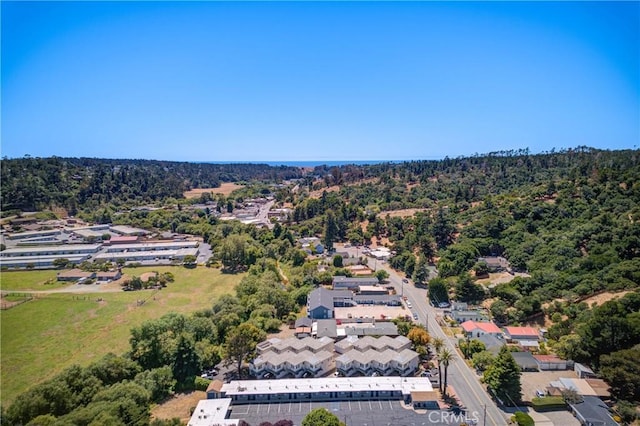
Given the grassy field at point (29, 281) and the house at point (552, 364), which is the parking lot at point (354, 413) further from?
the grassy field at point (29, 281)

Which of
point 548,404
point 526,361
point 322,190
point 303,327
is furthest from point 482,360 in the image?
point 322,190

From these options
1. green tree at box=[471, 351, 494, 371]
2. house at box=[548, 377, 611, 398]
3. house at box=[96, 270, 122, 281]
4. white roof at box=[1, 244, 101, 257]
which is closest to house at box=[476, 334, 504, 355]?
green tree at box=[471, 351, 494, 371]

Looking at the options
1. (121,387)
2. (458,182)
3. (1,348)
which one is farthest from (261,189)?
(121,387)

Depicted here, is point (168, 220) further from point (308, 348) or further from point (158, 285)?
point (308, 348)

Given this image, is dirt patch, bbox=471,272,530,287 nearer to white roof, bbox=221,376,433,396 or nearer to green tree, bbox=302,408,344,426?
white roof, bbox=221,376,433,396

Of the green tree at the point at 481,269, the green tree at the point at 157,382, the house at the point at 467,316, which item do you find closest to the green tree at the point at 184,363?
the green tree at the point at 157,382
